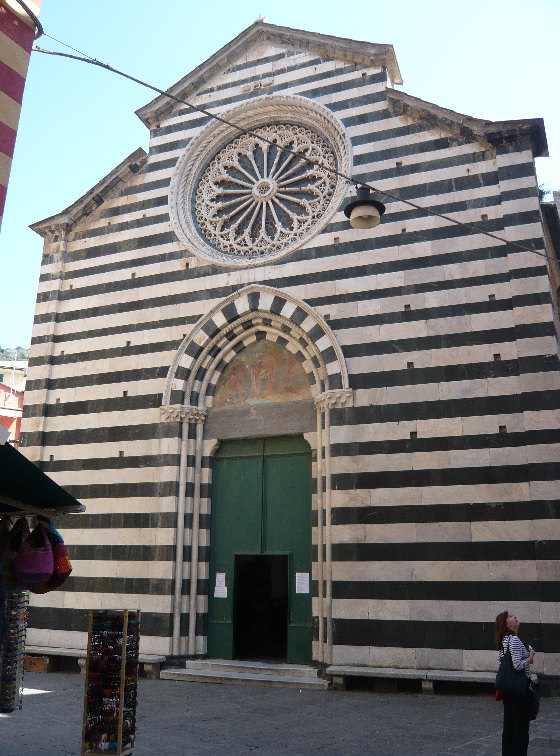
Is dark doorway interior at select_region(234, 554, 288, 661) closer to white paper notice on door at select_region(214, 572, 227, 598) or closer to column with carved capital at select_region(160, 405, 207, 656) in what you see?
white paper notice on door at select_region(214, 572, 227, 598)

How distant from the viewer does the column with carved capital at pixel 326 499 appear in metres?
10.4

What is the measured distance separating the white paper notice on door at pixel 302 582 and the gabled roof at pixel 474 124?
26.3 ft

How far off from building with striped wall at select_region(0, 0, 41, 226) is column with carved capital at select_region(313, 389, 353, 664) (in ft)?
22.2

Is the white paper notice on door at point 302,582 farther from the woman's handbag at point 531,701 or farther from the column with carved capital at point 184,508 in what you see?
the woman's handbag at point 531,701

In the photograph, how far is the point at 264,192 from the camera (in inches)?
523

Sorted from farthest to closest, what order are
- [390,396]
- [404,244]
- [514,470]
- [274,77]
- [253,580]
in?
[274,77] → [253,580] → [404,244] → [390,396] → [514,470]

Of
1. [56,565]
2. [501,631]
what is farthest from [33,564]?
[501,631]

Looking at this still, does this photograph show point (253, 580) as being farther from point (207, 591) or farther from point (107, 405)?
point (107, 405)

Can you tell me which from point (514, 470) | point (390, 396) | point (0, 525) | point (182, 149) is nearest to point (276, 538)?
point (390, 396)

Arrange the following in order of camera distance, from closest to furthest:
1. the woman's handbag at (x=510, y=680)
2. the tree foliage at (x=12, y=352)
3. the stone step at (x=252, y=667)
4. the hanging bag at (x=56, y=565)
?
the woman's handbag at (x=510, y=680)
the hanging bag at (x=56, y=565)
the stone step at (x=252, y=667)
the tree foliage at (x=12, y=352)

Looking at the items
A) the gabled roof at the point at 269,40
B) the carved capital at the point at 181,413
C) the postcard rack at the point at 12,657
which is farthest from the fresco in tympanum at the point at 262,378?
the postcard rack at the point at 12,657

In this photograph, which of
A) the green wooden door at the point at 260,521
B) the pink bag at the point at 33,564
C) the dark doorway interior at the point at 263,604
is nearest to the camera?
the pink bag at the point at 33,564

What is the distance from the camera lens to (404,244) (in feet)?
37.9

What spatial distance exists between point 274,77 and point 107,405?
296 inches
